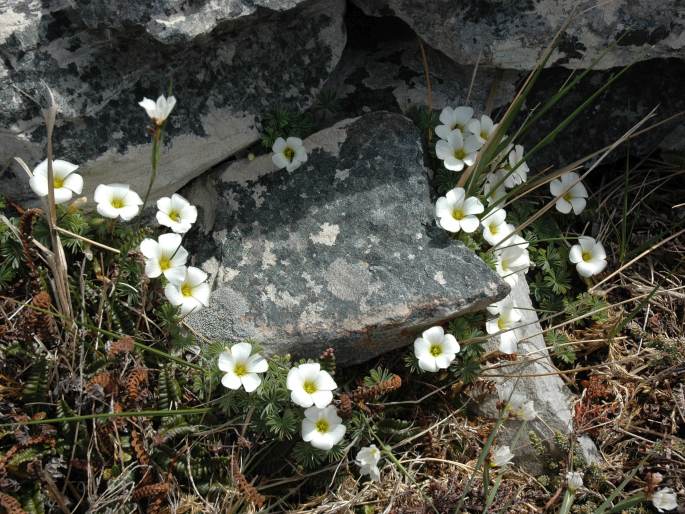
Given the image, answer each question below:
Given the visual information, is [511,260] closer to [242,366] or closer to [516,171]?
[516,171]

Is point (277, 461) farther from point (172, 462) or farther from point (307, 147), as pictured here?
point (307, 147)

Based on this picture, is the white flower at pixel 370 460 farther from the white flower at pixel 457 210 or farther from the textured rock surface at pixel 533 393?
the white flower at pixel 457 210

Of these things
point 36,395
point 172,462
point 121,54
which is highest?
point 121,54

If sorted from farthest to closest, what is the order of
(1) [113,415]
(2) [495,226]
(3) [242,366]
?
(2) [495,226] < (3) [242,366] < (1) [113,415]

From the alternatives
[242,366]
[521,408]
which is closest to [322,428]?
[242,366]

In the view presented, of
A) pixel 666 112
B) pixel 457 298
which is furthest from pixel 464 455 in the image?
pixel 666 112
